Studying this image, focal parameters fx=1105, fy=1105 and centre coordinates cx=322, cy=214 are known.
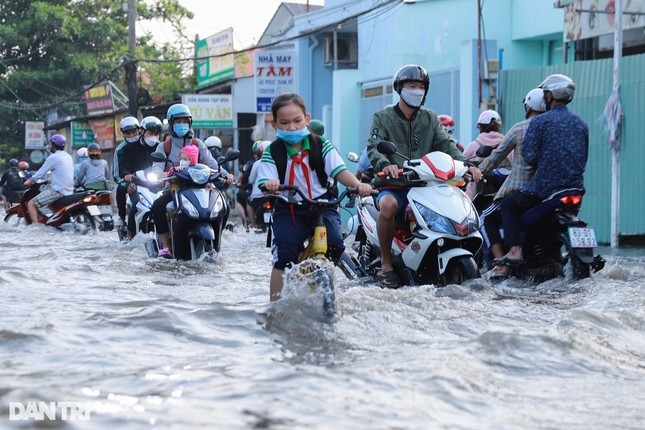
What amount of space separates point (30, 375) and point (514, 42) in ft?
63.4

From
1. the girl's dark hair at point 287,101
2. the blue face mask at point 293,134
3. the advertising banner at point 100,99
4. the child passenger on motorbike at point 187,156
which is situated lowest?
the child passenger on motorbike at point 187,156

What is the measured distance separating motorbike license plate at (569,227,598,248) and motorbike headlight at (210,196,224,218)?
3286mm

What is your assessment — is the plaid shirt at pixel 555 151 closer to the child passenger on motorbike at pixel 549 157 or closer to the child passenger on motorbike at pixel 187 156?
the child passenger on motorbike at pixel 549 157

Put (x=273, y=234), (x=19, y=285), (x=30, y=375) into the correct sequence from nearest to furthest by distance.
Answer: (x=30, y=375), (x=273, y=234), (x=19, y=285)

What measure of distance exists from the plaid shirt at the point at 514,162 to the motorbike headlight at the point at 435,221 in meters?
1.27

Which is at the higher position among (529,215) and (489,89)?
(489,89)

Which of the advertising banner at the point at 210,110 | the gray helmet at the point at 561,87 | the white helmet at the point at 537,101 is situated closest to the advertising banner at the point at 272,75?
the advertising banner at the point at 210,110

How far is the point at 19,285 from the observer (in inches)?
309

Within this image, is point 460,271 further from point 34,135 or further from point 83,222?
point 34,135

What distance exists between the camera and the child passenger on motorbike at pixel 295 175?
6.25 metres

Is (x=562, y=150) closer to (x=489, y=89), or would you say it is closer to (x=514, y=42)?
(x=489, y=89)

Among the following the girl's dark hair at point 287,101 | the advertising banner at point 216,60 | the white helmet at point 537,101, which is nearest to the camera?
the girl's dark hair at point 287,101

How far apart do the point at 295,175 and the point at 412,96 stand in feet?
6.21

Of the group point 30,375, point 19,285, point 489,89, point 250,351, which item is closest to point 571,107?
point 489,89
